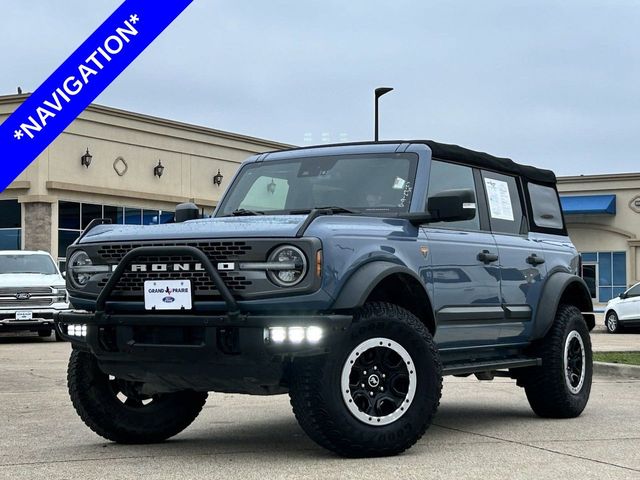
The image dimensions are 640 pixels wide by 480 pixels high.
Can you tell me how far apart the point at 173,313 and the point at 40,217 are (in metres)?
30.8

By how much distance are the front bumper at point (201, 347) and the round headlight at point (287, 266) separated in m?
0.23

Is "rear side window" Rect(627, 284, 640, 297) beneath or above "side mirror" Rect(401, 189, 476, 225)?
beneath

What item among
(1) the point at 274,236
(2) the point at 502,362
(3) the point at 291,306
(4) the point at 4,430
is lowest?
(4) the point at 4,430

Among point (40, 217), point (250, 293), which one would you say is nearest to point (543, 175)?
point (250, 293)

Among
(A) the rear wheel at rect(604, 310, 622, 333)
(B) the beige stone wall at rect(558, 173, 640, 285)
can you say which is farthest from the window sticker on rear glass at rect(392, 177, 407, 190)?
(B) the beige stone wall at rect(558, 173, 640, 285)

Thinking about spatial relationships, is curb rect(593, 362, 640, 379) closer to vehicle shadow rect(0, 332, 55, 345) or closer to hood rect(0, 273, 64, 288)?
hood rect(0, 273, 64, 288)

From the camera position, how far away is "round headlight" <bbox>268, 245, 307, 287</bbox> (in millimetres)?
6246

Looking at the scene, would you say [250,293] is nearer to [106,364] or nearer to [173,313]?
[173,313]

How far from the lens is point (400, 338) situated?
A: 6629mm

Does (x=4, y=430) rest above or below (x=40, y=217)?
below

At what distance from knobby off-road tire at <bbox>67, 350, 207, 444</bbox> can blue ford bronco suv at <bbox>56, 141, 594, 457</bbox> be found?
1cm

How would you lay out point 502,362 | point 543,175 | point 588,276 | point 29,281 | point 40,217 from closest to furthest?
1. point 502,362
2. point 543,175
3. point 29,281
4. point 40,217
5. point 588,276

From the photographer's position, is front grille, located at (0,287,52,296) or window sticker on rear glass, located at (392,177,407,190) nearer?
window sticker on rear glass, located at (392,177,407,190)

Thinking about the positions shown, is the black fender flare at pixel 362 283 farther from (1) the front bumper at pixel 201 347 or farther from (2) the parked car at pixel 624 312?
(2) the parked car at pixel 624 312
